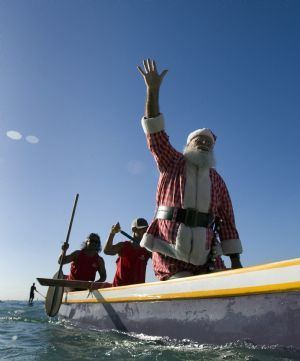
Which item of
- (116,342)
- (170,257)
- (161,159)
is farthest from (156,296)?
(161,159)

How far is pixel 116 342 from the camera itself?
4.28 metres

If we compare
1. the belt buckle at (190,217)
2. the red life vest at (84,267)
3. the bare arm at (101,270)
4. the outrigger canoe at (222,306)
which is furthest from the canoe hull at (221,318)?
the bare arm at (101,270)

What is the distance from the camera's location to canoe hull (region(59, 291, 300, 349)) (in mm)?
2580

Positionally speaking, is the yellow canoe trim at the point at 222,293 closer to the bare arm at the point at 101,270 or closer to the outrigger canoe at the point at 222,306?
the outrigger canoe at the point at 222,306

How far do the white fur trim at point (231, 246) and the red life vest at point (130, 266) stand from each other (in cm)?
303

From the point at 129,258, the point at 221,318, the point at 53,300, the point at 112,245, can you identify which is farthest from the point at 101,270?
the point at 221,318

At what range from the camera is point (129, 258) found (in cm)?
720

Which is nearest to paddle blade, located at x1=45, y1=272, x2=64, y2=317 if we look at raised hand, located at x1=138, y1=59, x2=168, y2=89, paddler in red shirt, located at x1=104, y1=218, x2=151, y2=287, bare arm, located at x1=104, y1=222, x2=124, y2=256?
paddler in red shirt, located at x1=104, y1=218, x2=151, y2=287

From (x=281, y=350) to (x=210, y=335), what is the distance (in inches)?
30.9

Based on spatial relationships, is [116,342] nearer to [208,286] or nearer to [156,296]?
[156,296]

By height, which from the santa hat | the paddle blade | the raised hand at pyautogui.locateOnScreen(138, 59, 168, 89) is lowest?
the paddle blade

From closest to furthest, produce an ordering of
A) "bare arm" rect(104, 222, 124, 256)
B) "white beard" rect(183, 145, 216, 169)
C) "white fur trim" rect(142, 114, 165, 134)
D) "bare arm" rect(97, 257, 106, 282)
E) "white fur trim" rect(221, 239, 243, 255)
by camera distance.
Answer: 1. "white fur trim" rect(142, 114, 165, 134)
2. "white beard" rect(183, 145, 216, 169)
3. "white fur trim" rect(221, 239, 243, 255)
4. "bare arm" rect(104, 222, 124, 256)
5. "bare arm" rect(97, 257, 106, 282)

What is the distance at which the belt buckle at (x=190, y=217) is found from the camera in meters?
4.03

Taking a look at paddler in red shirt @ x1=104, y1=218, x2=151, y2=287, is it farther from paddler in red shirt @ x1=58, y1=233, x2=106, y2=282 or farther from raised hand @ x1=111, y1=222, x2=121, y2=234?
paddler in red shirt @ x1=58, y1=233, x2=106, y2=282
